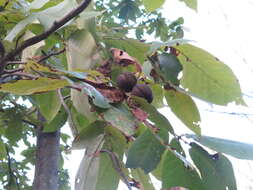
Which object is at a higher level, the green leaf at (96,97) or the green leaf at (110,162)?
the green leaf at (96,97)

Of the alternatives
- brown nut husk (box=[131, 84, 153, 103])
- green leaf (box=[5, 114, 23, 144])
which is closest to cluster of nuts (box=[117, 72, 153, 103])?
brown nut husk (box=[131, 84, 153, 103])

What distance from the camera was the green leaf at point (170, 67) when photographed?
0.63 m

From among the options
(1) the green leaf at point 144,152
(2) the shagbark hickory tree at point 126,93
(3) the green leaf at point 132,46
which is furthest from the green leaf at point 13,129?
(1) the green leaf at point 144,152

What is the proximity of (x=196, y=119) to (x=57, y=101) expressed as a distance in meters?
0.25

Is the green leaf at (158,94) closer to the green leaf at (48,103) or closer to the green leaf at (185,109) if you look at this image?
the green leaf at (185,109)

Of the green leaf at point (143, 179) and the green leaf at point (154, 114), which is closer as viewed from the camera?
the green leaf at point (154, 114)

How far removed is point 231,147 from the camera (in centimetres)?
56

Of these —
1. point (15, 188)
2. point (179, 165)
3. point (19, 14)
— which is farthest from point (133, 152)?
point (15, 188)

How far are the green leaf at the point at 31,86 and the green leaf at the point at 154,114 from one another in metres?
0.11

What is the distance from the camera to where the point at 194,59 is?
663mm

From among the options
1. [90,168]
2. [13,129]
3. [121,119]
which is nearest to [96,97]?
[121,119]

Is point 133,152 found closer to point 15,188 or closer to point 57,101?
point 57,101

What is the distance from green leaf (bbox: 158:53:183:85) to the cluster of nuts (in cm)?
6

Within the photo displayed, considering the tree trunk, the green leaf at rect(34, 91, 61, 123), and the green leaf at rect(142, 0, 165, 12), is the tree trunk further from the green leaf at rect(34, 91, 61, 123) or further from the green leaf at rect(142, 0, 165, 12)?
the green leaf at rect(142, 0, 165, 12)
